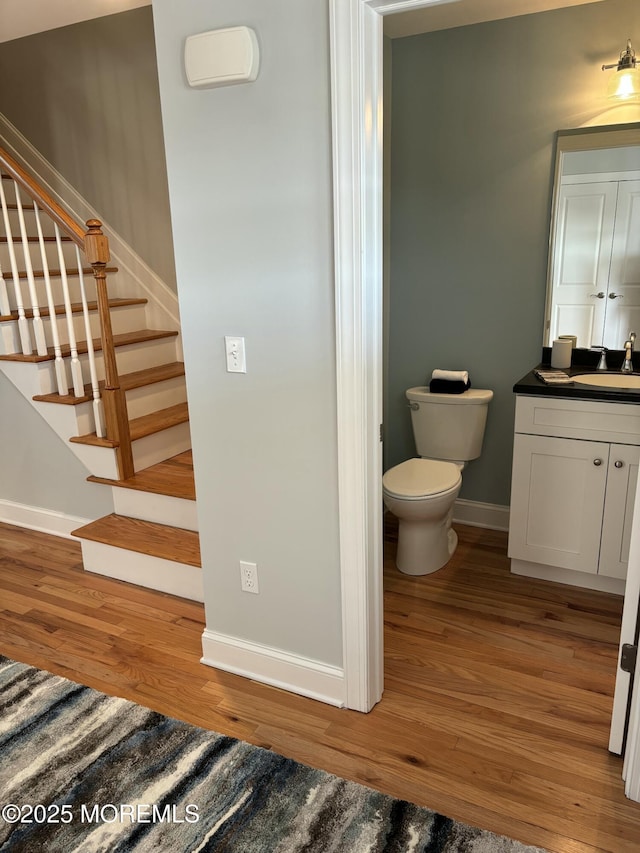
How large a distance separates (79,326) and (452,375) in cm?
203

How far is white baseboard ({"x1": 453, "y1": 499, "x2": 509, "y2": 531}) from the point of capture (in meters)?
3.32

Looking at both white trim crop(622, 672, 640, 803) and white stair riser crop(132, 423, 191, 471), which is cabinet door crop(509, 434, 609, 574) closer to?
white trim crop(622, 672, 640, 803)

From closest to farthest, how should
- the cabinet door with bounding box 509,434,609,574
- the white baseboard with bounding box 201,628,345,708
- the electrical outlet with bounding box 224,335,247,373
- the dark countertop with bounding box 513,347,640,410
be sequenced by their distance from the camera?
the electrical outlet with bounding box 224,335,247,373 → the white baseboard with bounding box 201,628,345,708 → the dark countertop with bounding box 513,347,640,410 → the cabinet door with bounding box 509,434,609,574

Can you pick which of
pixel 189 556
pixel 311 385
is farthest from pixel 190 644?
pixel 311 385

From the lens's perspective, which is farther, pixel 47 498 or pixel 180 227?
pixel 47 498

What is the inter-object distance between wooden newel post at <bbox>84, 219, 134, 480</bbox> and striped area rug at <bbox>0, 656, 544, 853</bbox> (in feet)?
3.93

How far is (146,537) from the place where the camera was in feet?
9.35

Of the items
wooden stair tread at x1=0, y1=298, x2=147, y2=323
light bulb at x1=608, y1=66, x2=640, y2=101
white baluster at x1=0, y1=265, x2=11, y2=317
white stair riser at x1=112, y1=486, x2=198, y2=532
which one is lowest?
white stair riser at x1=112, y1=486, x2=198, y2=532

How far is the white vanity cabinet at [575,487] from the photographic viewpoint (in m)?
2.49

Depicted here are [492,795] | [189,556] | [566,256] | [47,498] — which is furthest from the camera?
[47,498]

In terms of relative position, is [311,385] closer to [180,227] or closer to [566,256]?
[180,227]

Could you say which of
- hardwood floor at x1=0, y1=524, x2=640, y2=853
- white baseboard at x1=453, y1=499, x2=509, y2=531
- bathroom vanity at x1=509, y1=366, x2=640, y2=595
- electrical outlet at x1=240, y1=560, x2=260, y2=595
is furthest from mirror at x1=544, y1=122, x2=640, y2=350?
electrical outlet at x1=240, y1=560, x2=260, y2=595

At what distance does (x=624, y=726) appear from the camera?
1.80m

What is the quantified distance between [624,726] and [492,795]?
431mm
